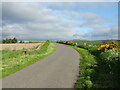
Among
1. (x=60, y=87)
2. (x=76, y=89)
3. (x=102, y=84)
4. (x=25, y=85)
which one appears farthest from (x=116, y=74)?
(x=25, y=85)

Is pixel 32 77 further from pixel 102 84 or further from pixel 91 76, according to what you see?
pixel 102 84

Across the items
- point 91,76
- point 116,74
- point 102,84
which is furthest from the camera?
point 91,76

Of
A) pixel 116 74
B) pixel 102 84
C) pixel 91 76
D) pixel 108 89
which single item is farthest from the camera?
Answer: pixel 91 76

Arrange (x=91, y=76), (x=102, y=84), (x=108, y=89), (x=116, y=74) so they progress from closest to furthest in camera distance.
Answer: (x=108, y=89) < (x=102, y=84) < (x=116, y=74) < (x=91, y=76)

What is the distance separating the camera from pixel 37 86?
8227 millimetres

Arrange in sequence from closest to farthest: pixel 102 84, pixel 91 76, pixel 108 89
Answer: pixel 108 89 → pixel 102 84 → pixel 91 76

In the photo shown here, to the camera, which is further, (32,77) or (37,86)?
(32,77)

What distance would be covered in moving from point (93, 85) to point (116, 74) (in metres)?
1.90

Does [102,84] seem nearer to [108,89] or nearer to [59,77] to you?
[108,89]

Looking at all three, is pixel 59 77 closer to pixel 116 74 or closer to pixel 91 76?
pixel 91 76

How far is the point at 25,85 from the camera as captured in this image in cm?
838

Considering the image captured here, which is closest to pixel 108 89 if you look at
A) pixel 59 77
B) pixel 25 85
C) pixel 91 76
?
pixel 91 76

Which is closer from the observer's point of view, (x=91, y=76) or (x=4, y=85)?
(x=4, y=85)

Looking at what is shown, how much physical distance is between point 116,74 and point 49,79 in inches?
154
